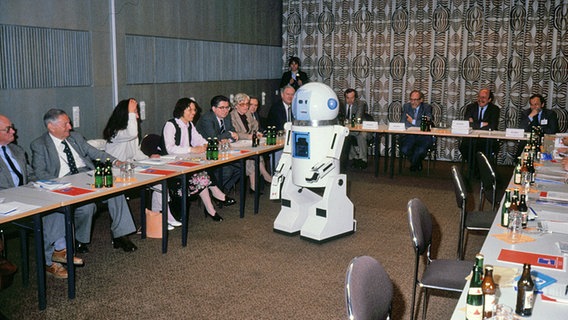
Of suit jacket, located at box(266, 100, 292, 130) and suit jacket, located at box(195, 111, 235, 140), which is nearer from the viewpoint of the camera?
suit jacket, located at box(195, 111, 235, 140)

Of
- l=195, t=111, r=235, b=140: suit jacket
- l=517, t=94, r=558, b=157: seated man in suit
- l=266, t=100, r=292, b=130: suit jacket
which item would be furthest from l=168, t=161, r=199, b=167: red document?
l=517, t=94, r=558, b=157: seated man in suit

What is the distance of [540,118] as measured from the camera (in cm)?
811

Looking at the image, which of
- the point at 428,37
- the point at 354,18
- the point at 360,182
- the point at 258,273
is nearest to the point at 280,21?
the point at 354,18

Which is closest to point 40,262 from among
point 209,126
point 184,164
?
point 184,164

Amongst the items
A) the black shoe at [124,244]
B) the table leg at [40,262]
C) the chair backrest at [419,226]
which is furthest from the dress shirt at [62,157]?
the chair backrest at [419,226]

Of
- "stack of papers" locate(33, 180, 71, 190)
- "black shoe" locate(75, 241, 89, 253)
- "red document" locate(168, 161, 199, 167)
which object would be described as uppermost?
"red document" locate(168, 161, 199, 167)

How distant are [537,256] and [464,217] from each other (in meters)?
1.54

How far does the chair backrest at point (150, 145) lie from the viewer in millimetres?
6324

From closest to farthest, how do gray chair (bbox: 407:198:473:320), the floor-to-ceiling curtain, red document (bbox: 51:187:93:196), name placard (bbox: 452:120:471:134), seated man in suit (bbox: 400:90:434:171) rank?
gray chair (bbox: 407:198:473:320)
red document (bbox: 51:187:93:196)
name placard (bbox: 452:120:471:134)
seated man in suit (bbox: 400:90:434:171)
the floor-to-ceiling curtain

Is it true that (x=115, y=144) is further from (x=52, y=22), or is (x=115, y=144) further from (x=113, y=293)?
(x=113, y=293)

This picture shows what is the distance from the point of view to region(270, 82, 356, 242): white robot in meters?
5.12

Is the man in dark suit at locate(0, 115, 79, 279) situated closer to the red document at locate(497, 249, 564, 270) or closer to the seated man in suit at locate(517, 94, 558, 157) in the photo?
the red document at locate(497, 249, 564, 270)

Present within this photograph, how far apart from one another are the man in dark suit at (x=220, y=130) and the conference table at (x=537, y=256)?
12.2 feet

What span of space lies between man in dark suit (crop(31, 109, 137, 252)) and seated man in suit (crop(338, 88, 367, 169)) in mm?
4820
